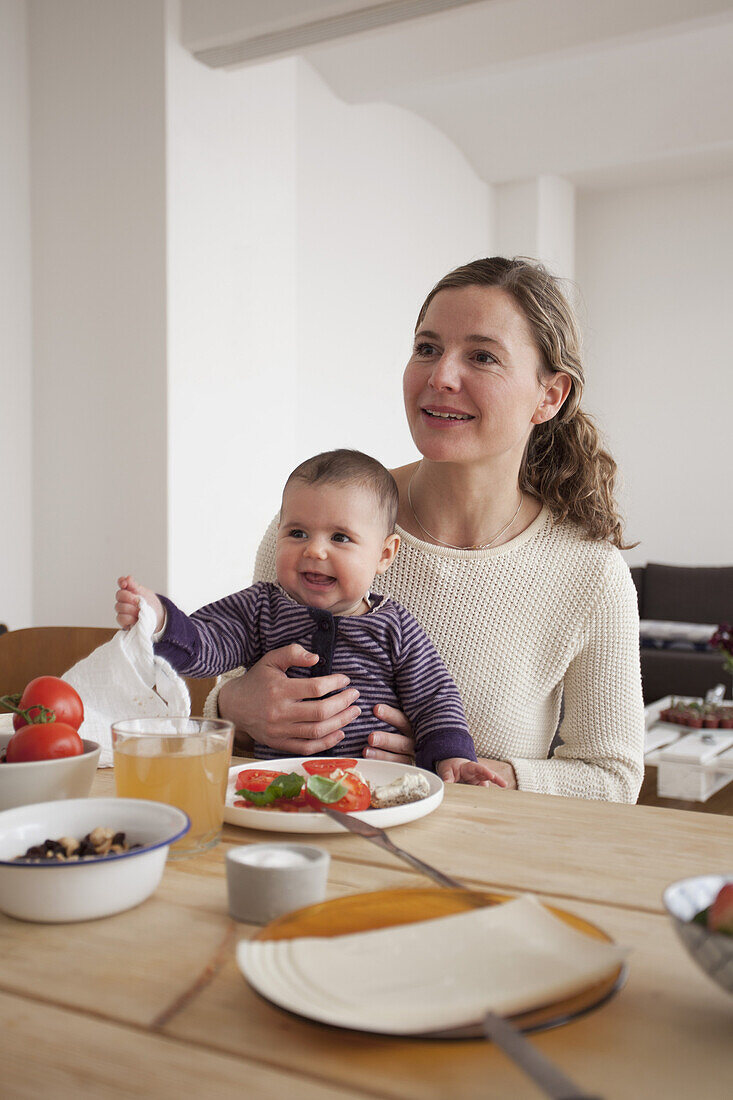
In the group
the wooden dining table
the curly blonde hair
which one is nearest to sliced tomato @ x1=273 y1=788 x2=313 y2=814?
the wooden dining table

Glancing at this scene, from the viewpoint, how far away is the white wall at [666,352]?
6156 mm

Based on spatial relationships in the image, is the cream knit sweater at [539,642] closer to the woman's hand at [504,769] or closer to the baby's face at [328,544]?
the woman's hand at [504,769]

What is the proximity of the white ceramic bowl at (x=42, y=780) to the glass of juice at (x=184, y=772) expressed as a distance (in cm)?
5

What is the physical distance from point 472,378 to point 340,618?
1.43ft

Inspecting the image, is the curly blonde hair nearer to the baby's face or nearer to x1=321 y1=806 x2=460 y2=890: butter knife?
the baby's face

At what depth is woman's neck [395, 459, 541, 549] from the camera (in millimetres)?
1666

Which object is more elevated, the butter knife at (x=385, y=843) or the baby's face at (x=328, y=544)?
the baby's face at (x=328, y=544)

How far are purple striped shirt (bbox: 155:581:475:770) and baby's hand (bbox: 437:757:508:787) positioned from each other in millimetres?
62

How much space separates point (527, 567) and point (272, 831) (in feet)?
2.82

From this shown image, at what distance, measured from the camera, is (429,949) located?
1.84 feet

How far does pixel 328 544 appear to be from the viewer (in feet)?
4.56

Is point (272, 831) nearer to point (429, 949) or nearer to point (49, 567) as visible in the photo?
point (429, 949)

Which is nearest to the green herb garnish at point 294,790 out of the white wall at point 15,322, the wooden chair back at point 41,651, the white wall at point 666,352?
the wooden chair back at point 41,651

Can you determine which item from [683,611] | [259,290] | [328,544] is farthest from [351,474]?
[683,611]
